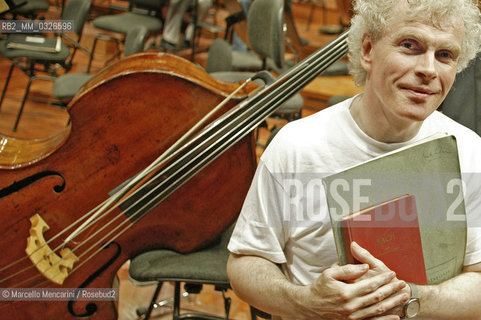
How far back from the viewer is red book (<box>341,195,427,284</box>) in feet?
3.36

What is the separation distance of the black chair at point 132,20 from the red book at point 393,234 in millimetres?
3821

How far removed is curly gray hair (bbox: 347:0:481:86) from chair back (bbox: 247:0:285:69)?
1479mm

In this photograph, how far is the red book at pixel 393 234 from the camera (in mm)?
1025

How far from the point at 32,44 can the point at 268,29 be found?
1.69 m

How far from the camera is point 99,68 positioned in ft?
18.1

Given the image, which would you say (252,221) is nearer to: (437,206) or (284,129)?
(284,129)

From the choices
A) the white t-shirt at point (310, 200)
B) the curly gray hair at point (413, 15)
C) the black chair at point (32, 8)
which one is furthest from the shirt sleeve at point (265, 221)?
the black chair at point (32, 8)

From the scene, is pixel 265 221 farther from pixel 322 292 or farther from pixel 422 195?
pixel 422 195

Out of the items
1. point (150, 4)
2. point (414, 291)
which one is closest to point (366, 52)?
point (414, 291)

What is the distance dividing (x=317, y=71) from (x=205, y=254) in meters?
0.67

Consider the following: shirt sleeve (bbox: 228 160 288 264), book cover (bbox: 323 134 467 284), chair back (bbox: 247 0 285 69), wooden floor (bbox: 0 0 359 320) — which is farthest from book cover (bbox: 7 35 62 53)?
book cover (bbox: 323 134 467 284)

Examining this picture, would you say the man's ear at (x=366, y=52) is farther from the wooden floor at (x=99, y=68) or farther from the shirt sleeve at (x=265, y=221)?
the wooden floor at (x=99, y=68)

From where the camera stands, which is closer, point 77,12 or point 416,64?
point 416,64

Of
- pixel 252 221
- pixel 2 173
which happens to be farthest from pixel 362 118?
pixel 2 173
